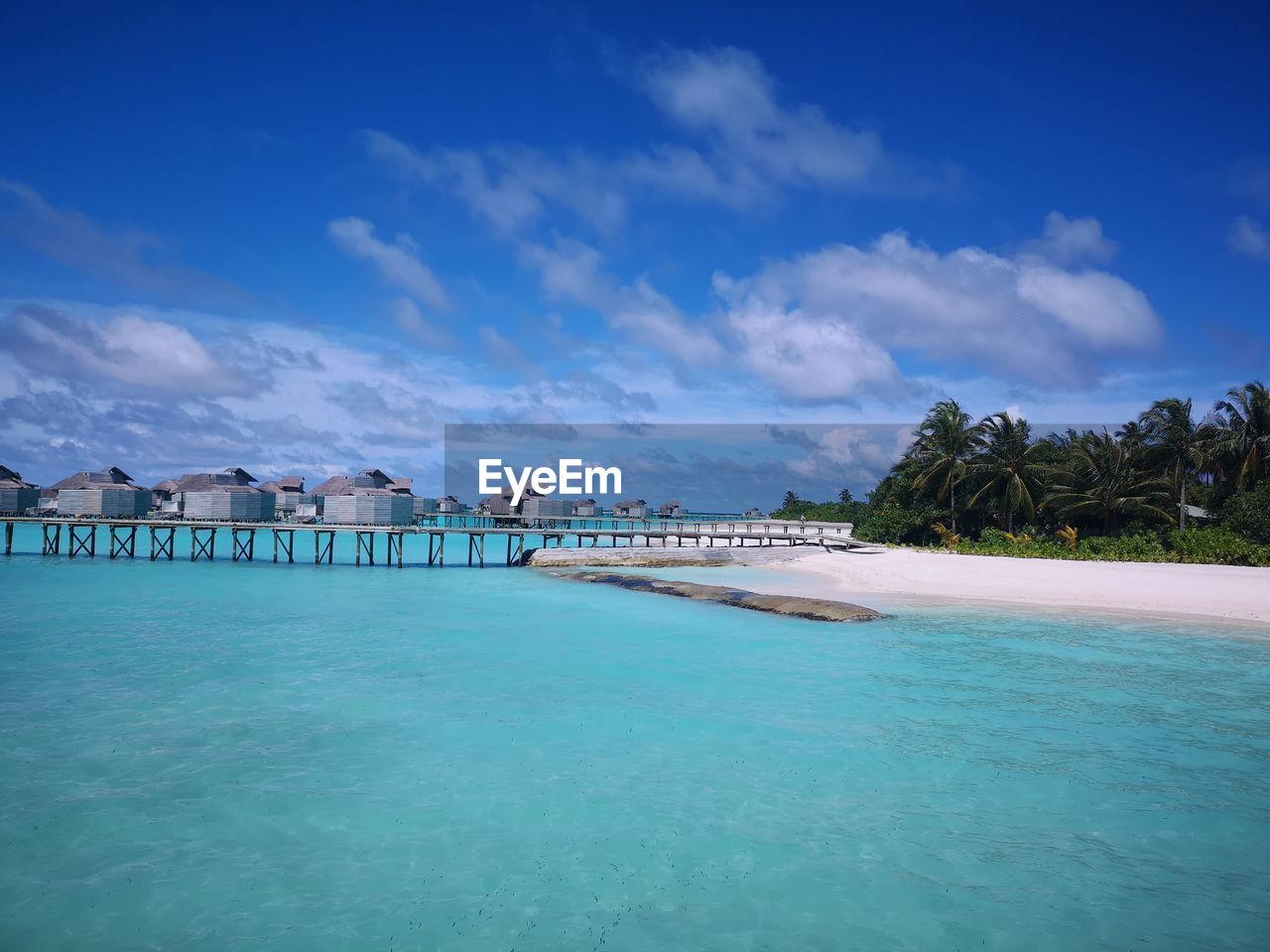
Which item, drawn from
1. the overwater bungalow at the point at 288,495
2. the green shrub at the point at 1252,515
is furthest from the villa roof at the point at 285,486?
the green shrub at the point at 1252,515

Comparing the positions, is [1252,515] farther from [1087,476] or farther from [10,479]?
[10,479]

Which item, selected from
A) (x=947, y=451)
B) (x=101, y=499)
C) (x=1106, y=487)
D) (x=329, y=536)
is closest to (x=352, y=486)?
(x=329, y=536)

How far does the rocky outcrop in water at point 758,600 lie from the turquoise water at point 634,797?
11.4ft

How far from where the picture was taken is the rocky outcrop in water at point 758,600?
18.6 metres

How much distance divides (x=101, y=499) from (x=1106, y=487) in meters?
49.2

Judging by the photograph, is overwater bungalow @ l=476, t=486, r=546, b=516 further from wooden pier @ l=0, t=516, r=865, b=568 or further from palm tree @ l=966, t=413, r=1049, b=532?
palm tree @ l=966, t=413, r=1049, b=532

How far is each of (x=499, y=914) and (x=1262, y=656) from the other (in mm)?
15516

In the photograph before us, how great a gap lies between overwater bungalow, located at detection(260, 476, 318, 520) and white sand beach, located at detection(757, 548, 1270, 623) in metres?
38.2

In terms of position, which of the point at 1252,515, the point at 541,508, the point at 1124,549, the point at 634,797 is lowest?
the point at 634,797

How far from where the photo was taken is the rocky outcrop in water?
61.1 feet

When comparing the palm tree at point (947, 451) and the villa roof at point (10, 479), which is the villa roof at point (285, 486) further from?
the palm tree at point (947, 451)

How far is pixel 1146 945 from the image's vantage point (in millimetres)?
5039

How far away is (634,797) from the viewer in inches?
295

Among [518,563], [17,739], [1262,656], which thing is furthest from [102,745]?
[518,563]
